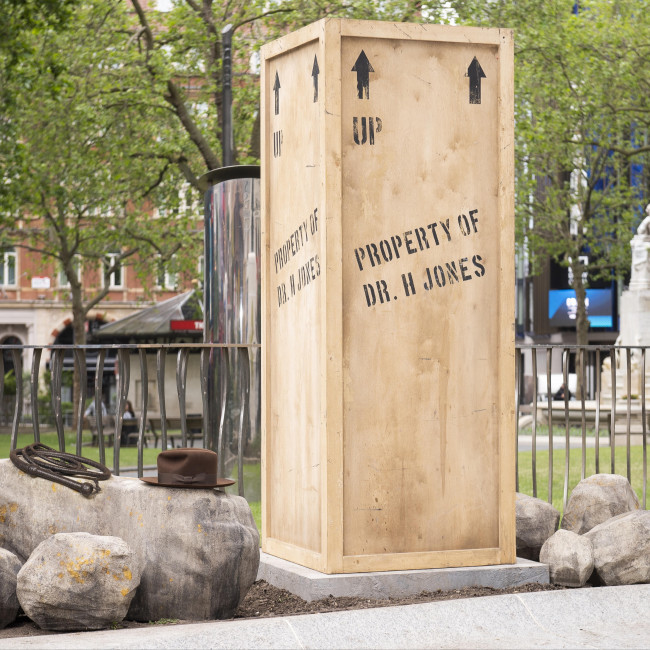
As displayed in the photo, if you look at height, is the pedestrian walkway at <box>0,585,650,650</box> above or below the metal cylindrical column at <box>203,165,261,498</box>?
below

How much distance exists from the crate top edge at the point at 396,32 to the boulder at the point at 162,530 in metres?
Result: 2.42

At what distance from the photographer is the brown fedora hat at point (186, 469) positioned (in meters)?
5.38

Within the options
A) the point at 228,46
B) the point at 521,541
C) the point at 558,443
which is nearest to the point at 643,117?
the point at 558,443

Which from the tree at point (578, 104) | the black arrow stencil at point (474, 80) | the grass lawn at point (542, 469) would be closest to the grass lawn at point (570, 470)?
the grass lawn at point (542, 469)

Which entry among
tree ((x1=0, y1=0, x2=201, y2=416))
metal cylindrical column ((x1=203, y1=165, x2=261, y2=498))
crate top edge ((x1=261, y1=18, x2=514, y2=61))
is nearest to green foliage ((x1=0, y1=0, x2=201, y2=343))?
tree ((x1=0, y1=0, x2=201, y2=416))

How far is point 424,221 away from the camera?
595 cm

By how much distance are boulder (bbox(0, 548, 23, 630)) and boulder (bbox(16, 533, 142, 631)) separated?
16cm

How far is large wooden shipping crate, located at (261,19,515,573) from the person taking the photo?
5.76 meters

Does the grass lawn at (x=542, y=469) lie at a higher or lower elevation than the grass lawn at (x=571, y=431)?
higher

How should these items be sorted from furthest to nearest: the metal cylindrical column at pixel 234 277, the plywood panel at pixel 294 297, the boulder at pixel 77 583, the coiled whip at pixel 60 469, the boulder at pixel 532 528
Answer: the metal cylindrical column at pixel 234 277 < the boulder at pixel 532 528 < the plywood panel at pixel 294 297 < the coiled whip at pixel 60 469 < the boulder at pixel 77 583

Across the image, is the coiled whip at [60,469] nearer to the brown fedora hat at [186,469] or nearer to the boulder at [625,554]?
the brown fedora hat at [186,469]

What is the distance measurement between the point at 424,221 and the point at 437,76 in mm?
775

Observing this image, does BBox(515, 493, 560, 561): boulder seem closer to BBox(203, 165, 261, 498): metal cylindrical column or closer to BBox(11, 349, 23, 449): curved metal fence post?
BBox(11, 349, 23, 449): curved metal fence post

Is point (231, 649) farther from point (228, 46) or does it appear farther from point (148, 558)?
point (228, 46)
